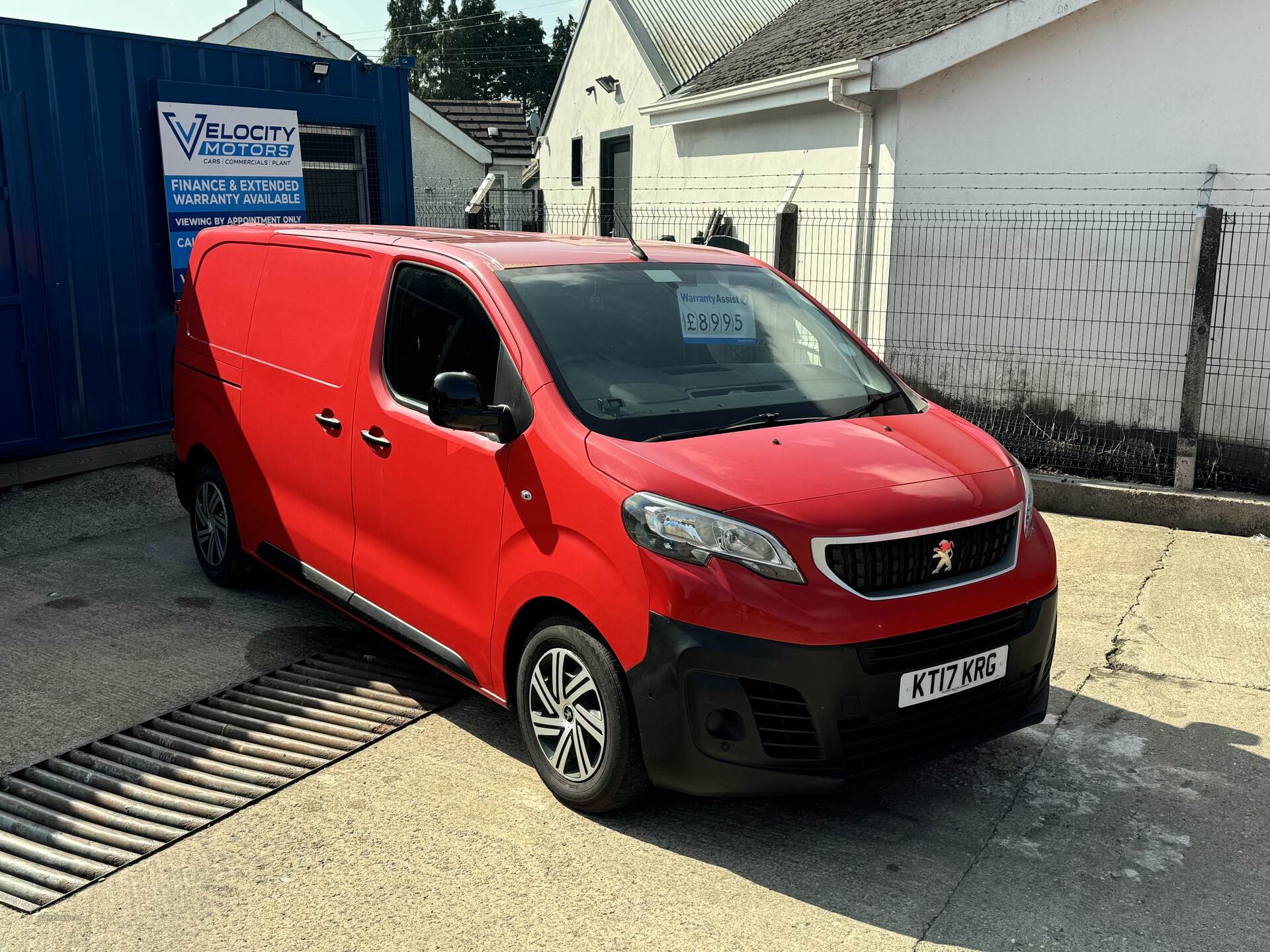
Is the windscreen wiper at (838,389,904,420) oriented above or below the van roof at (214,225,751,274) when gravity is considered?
below

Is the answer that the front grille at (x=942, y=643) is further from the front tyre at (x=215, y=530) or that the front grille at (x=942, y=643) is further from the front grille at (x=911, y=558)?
the front tyre at (x=215, y=530)

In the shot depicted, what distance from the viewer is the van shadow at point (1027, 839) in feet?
10.8

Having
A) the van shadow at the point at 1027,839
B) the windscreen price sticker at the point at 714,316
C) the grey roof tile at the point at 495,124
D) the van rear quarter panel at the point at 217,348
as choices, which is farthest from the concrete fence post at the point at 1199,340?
the grey roof tile at the point at 495,124

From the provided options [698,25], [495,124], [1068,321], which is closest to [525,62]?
[495,124]

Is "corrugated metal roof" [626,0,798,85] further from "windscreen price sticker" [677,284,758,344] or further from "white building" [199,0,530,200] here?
"windscreen price sticker" [677,284,758,344]

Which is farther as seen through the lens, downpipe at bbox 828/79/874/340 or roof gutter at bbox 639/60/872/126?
downpipe at bbox 828/79/874/340

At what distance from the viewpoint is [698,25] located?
19953mm

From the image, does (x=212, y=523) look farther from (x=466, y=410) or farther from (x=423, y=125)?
(x=423, y=125)

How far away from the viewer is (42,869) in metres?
3.57

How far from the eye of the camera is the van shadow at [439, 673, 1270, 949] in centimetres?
330

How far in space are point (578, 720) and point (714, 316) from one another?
67.2 inches

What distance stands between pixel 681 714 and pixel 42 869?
2077 mm

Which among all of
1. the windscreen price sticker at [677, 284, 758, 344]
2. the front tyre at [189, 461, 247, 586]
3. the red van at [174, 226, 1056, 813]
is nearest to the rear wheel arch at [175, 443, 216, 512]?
the front tyre at [189, 461, 247, 586]

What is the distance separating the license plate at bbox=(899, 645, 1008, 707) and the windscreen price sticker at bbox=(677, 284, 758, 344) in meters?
1.55
